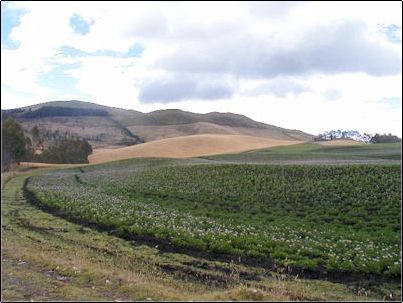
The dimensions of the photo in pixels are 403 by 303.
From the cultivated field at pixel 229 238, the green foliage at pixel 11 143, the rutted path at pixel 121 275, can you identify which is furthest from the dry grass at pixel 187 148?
the rutted path at pixel 121 275

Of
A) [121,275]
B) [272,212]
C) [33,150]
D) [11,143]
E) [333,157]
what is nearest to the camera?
[121,275]

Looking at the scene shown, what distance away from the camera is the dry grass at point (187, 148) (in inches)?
4793

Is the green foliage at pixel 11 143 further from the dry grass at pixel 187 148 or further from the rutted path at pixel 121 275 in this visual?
the rutted path at pixel 121 275

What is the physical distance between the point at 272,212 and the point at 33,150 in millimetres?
104170

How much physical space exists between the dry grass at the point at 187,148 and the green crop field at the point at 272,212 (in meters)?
69.9

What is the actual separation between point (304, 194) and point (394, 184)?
6682 millimetres

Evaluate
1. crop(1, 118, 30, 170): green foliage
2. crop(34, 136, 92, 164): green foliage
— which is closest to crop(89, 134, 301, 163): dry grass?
crop(34, 136, 92, 164): green foliage

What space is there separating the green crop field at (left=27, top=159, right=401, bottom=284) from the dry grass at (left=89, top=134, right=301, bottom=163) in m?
69.9

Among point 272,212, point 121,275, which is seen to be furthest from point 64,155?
point 121,275

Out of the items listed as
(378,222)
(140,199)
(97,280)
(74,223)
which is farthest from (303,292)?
(140,199)

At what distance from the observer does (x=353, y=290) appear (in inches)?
610

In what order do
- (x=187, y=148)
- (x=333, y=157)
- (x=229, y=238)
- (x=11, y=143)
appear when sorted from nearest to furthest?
(x=229, y=238) → (x=333, y=157) → (x=11, y=143) → (x=187, y=148)

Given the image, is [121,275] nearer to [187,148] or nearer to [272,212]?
[272,212]

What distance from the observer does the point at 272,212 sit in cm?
3036
